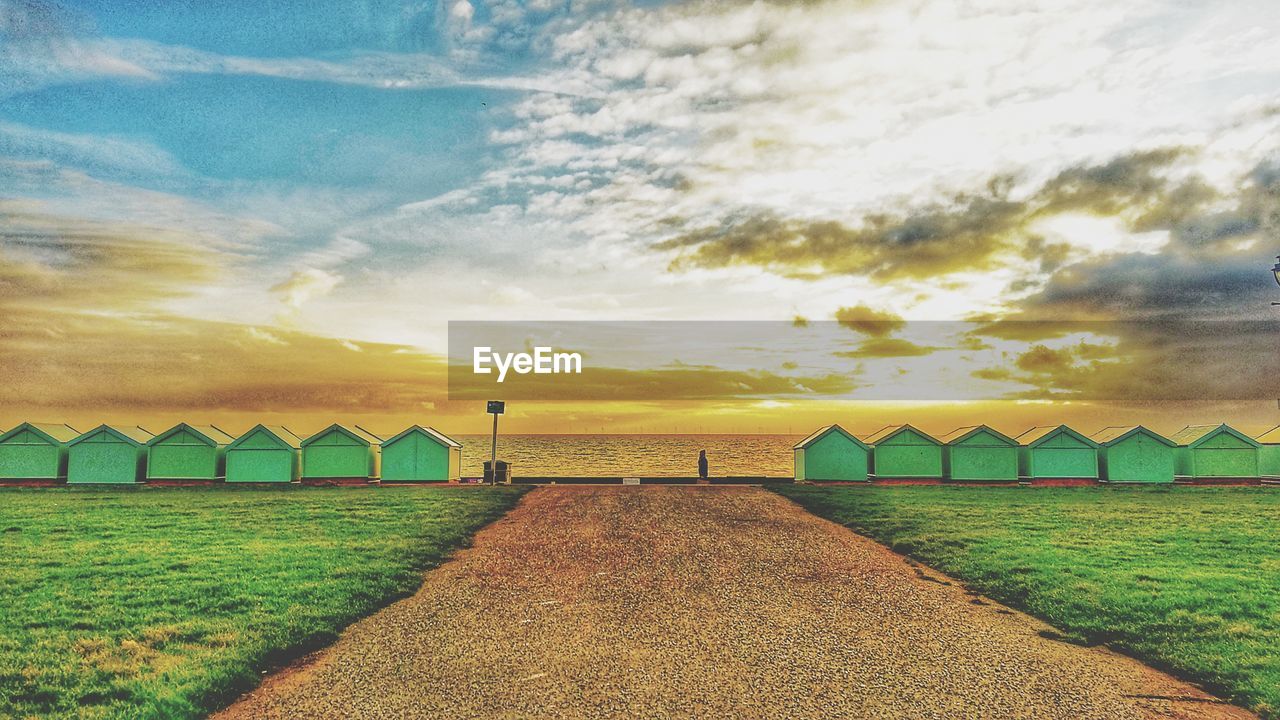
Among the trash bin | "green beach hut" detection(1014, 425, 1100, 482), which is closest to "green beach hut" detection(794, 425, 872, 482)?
"green beach hut" detection(1014, 425, 1100, 482)

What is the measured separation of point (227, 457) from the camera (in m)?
49.9

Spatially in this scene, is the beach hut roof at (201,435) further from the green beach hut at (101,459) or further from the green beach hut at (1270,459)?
the green beach hut at (1270,459)

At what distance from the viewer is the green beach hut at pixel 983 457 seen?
174 feet

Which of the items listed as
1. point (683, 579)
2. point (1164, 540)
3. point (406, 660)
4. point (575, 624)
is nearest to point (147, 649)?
point (406, 660)

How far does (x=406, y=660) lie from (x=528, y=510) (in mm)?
20532

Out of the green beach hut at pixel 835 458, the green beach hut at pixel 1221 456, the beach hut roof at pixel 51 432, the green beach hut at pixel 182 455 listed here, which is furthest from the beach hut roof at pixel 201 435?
the green beach hut at pixel 1221 456

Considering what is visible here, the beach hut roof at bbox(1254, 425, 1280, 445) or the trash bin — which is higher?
the beach hut roof at bbox(1254, 425, 1280, 445)

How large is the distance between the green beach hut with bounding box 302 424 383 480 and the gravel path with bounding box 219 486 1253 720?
112 ft

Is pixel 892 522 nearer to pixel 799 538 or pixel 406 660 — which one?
pixel 799 538

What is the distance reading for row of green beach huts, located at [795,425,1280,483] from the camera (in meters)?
52.4

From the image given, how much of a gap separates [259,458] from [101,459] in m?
10.2

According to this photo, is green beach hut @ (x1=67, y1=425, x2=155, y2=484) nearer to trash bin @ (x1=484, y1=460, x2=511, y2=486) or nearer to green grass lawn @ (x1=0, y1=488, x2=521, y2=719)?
green grass lawn @ (x1=0, y1=488, x2=521, y2=719)

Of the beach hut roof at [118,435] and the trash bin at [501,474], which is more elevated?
the beach hut roof at [118,435]

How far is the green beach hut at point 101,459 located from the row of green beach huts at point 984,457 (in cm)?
4341
